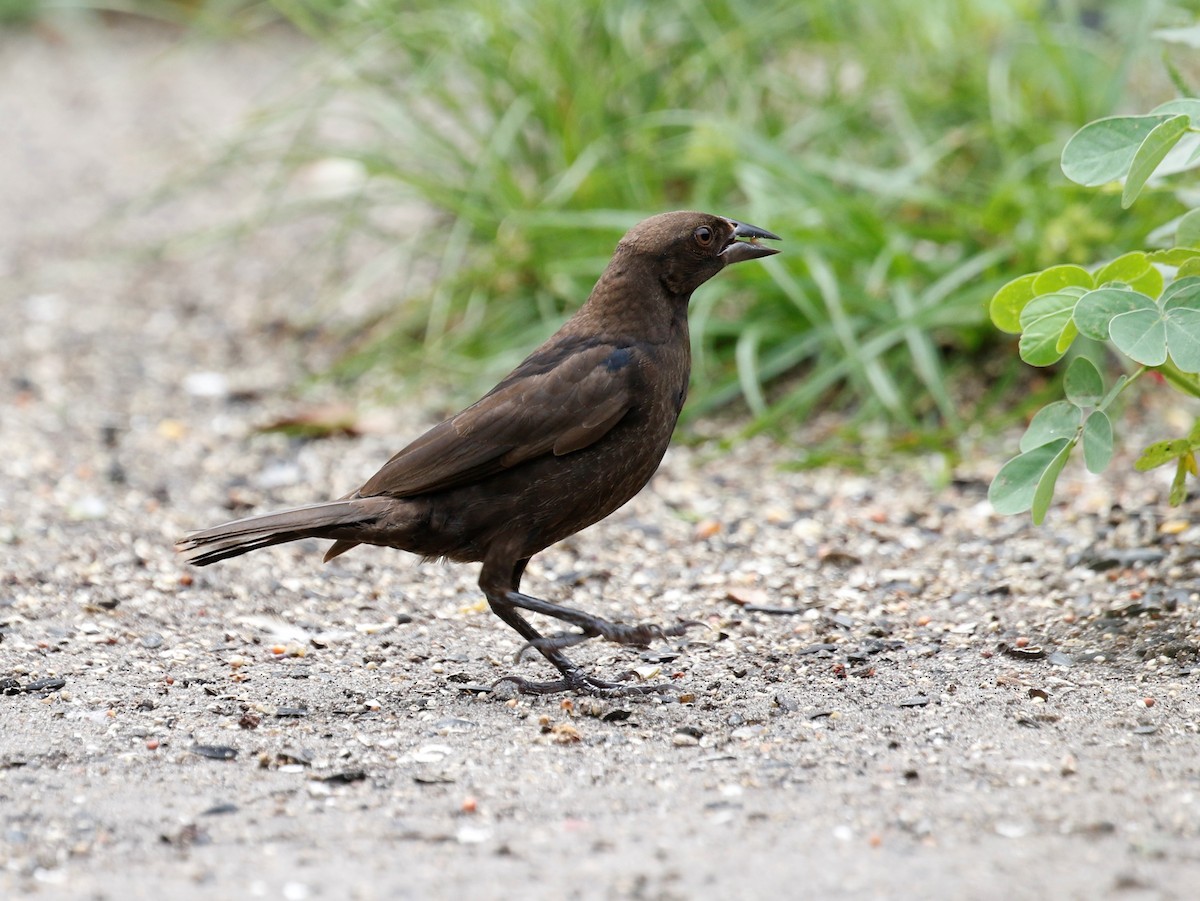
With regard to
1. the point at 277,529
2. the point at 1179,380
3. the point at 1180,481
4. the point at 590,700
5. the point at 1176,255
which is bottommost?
the point at 590,700

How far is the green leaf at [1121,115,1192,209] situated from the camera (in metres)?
2.93

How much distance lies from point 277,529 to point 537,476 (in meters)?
0.62

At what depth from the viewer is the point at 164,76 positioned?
10641mm

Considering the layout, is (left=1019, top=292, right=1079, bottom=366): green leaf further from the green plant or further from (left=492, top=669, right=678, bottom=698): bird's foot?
(left=492, top=669, right=678, bottom=698): bird's foot

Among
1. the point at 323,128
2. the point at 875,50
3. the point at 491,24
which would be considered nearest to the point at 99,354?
the point at 491,24

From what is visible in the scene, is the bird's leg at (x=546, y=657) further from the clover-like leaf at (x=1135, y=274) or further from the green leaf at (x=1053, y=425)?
the clover-like leaf at (x=1135, y=274)

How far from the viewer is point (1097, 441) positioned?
3135 millimetres

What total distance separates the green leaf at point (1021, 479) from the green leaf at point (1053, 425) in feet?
0.05

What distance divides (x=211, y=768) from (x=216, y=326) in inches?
176

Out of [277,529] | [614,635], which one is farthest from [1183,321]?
[277,529]

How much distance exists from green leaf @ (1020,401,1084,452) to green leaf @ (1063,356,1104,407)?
0.02 m

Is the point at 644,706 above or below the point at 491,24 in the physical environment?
below

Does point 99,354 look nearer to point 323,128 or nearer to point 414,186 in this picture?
point 414,186

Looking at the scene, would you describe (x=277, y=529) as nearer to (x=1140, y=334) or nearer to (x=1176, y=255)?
(x=1140, y=334)
